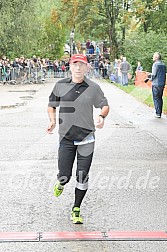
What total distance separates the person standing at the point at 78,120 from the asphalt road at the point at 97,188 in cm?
46

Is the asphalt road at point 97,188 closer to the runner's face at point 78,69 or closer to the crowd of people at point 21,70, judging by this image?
the runner's face at point 78,69

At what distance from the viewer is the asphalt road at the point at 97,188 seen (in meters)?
5.76

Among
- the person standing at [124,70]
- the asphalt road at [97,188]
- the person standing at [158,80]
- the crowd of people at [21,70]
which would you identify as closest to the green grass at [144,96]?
the person standing at [158,80]

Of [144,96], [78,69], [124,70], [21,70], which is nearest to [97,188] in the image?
[78,69]

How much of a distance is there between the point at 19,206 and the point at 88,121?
4.65ft

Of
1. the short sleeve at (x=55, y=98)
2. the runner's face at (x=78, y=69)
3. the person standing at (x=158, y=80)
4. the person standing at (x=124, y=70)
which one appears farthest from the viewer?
the person standing at (x=124, y=70)

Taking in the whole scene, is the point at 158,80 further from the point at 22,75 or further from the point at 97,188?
the point at 22,75

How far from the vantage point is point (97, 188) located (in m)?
7.61

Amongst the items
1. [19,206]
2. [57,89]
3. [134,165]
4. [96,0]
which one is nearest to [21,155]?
[134,165]

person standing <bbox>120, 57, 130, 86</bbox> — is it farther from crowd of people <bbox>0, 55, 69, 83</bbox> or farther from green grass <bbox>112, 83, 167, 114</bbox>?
crowd of people <bbox>0, 55, 69, 83</bbox>

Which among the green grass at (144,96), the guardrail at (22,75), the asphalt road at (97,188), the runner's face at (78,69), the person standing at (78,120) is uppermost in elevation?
the runner's face at (78,69)

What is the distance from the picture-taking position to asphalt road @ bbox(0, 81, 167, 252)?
5.76 meters

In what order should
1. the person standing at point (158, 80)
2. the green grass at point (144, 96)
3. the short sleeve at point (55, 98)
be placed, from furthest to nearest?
the green grass at point (144, 96) → the person standing at point (158, 80) → the short sleeve at point (55, 98)

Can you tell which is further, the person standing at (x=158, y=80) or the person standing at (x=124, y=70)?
the person standing at (x=124, y=70)
